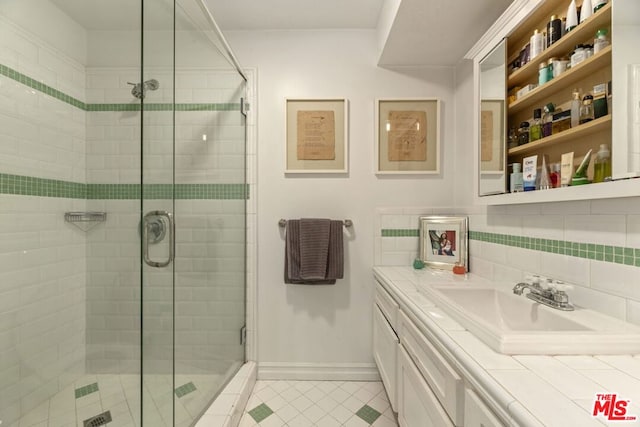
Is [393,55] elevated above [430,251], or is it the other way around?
[393,55]

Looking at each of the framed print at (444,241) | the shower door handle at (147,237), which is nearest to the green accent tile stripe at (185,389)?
the shower door handle at (147,237)

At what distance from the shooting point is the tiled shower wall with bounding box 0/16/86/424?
1.07 metres

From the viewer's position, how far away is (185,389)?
1.28 m

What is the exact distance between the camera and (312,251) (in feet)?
5.87

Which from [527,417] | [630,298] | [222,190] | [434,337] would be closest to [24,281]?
[222,190]

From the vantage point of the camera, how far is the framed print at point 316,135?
6.13 feet

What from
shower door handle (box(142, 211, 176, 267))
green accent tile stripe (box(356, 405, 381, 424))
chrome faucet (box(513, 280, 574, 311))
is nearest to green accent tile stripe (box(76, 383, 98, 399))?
shower door handle (box(142, 211, 176, 267))

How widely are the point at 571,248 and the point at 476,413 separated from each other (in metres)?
0.75

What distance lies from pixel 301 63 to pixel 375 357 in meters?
1.97

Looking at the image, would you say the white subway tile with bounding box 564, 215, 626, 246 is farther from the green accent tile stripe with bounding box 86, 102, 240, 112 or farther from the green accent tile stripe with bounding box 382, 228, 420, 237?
the green accent tile stripe with bounding box 86, 102, 240, 112

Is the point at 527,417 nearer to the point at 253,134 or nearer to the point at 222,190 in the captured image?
the point at 222,190

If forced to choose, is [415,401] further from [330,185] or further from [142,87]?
[142,87]

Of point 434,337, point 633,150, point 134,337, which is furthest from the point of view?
point 134,337

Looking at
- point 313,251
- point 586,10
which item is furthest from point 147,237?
point 586,10
